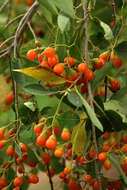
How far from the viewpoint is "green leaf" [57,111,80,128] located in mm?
796

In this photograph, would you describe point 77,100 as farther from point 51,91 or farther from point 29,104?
point 29,104

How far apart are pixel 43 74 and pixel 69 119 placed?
144 mm

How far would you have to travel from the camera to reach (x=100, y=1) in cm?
122

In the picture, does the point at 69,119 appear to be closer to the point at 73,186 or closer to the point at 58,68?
the point at 58,68

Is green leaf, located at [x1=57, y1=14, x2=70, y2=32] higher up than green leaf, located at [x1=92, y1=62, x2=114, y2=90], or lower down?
higher up

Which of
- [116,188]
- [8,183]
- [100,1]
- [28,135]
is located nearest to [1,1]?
[100,1]

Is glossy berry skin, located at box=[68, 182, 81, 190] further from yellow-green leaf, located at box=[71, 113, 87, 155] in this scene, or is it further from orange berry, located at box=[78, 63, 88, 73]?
orange berry, located at box=[78, 63, 88, 73]

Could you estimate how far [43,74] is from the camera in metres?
0.72

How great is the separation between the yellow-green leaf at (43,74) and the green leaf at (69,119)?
10 cm

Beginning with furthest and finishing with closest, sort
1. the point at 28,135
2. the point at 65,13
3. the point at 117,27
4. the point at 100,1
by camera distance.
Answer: the point at 100,1 → the point at 28,135 → the point at 117,27 → the point at 65,13

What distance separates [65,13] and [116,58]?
0.78ft

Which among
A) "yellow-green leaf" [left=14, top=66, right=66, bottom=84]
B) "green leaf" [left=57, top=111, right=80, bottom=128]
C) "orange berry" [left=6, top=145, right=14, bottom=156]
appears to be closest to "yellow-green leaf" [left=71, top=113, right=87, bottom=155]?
"green leaf" [left=57, top=111, right=80, bottom=128]

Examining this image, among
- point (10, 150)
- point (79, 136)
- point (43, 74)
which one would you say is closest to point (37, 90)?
point (43, 74)

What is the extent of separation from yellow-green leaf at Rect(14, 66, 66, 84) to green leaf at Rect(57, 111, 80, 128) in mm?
95
